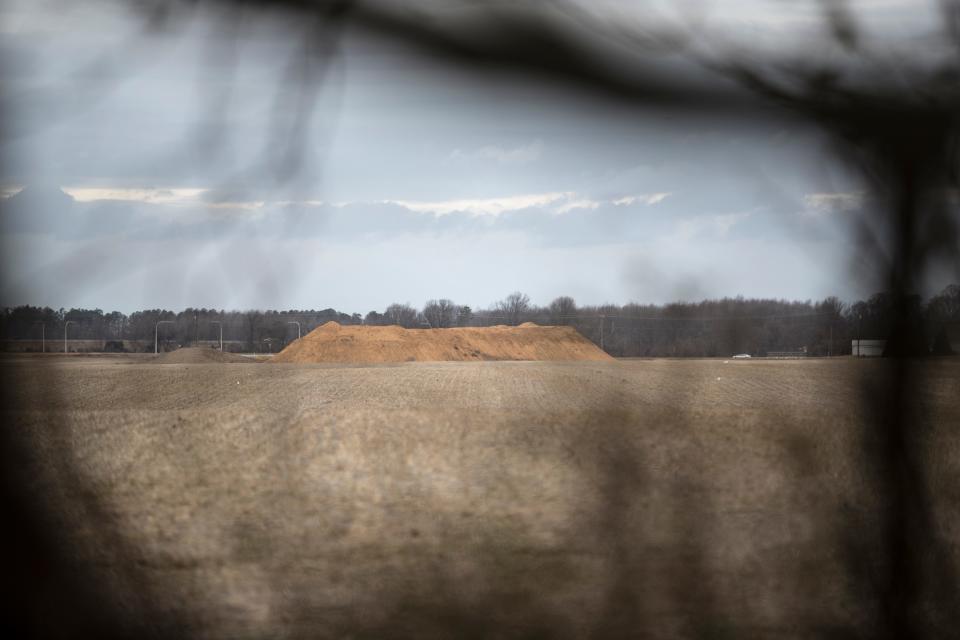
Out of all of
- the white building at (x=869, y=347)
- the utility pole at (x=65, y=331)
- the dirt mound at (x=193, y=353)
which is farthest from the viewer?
the white building at (x=869, y=347)

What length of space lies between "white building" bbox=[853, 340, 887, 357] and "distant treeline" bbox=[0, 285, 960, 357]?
0.05 feet

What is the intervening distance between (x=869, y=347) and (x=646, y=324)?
1.47ft

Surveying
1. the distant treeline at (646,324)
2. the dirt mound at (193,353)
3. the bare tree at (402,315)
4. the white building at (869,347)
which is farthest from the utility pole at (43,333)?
the white building at (869,347)

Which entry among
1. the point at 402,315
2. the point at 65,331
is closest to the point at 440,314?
the point at 402,315

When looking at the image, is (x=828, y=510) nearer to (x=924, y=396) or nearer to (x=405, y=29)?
(x=924, y=396)

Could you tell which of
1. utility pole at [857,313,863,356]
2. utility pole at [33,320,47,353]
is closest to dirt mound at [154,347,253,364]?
utility pole at [33,320,47,353]

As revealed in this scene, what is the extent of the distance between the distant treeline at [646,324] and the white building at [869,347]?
2 cm

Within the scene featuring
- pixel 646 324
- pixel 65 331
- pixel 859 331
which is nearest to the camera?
pixel 65 331

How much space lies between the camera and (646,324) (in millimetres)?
1398

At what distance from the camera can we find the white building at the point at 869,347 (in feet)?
5.03

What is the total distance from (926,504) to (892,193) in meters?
0.54

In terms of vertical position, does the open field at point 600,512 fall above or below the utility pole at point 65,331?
below

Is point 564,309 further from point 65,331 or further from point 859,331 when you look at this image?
point 65,331

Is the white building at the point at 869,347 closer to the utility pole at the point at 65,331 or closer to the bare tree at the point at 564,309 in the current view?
the bare tree at the point at 564,309
